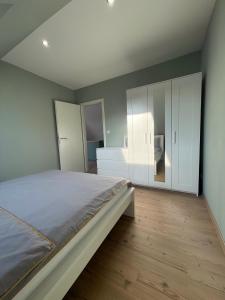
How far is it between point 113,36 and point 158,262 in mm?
2860

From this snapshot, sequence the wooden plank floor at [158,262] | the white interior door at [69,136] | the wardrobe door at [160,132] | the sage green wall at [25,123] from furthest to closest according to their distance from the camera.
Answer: the white interior door at [69,136]
the sage green wall at [25,123]
the wardrobe door at [160,132]
the wooden plank floor at [158,262]

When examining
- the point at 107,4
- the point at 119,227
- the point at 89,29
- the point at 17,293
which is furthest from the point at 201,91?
the point at 17,293

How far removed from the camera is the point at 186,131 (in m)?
2.29

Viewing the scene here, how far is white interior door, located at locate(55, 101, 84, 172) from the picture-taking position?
354cm

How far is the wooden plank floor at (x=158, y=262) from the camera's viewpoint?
3.22ft

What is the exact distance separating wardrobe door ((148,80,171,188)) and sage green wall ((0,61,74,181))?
7.88ft

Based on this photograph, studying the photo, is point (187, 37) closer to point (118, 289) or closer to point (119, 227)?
point (119, 227)

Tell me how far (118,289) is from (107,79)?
12.4 feet

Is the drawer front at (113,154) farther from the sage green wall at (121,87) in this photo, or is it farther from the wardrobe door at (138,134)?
the sage green wall at (121,87)

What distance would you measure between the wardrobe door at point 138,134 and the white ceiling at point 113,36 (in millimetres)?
703

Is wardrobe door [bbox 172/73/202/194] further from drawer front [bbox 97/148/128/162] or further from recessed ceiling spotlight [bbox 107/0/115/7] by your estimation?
recessed ceiling spotlight [bbox 107/0/115/7]

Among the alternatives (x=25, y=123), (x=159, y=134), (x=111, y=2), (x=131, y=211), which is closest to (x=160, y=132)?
(x=159, y=134)

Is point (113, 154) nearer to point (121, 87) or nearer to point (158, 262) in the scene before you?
point (121, 87)

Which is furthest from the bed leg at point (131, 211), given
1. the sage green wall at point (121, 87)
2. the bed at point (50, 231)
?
the sage green wall at point (121, 87)
